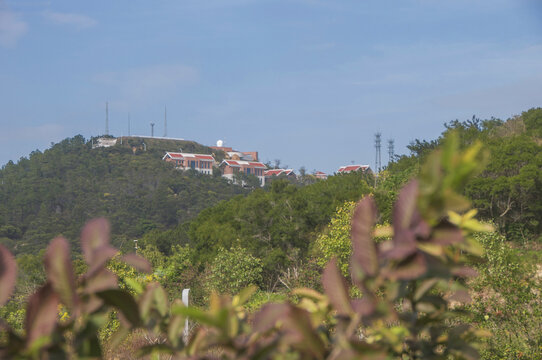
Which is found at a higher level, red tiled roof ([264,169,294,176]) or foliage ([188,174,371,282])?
red tiled roof ([264,169,294,176])

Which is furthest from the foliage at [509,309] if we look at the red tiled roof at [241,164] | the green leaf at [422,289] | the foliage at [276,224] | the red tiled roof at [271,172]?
the red tiled roof at [271,172]

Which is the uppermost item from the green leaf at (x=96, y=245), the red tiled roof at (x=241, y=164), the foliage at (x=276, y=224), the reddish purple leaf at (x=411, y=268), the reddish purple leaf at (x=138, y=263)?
the red tiled roof at (x=241, y=164)

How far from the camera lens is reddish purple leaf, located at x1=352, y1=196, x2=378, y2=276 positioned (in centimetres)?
57

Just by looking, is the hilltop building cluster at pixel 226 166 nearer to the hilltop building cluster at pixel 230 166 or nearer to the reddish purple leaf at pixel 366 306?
the hilltop building cluster at pixel 230 166

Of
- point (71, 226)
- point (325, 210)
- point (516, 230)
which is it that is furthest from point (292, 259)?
point (71, 226)

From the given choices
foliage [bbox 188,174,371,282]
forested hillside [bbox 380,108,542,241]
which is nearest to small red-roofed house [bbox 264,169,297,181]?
foliage [bbox 188,174,371,282]

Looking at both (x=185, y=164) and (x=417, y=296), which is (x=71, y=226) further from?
(x=417, y=296)

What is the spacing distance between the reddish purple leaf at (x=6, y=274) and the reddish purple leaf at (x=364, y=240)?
1.23 feet

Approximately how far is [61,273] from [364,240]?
1.06 feet

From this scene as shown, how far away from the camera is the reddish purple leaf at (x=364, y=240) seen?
0.57 meters

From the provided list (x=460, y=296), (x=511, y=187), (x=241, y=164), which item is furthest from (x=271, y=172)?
(x=460, y=296)

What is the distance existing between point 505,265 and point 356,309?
27.1 ft

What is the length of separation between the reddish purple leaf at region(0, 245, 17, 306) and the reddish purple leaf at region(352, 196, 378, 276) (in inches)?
14.7

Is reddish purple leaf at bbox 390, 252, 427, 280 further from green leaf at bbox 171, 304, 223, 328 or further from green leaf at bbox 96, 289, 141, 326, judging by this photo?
green leaf at bbox 96, 289, 141, 326
